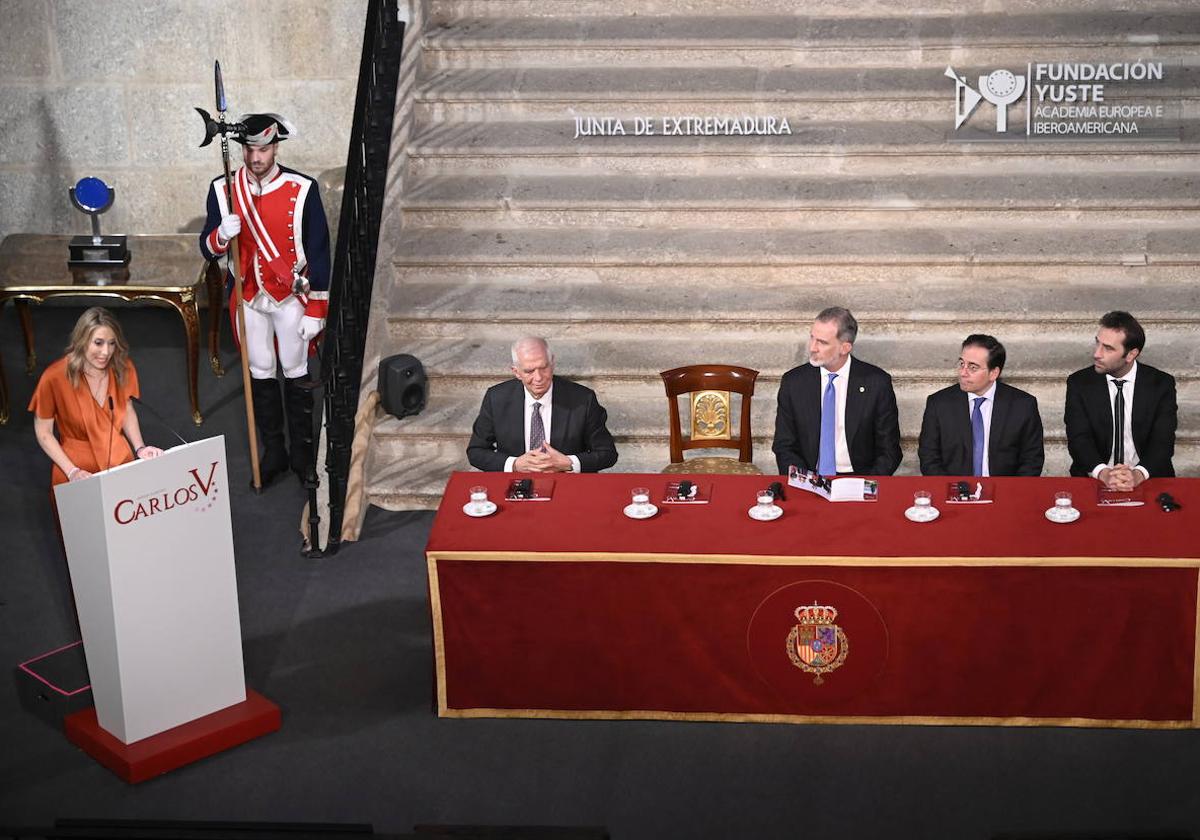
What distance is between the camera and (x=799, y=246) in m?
7.98

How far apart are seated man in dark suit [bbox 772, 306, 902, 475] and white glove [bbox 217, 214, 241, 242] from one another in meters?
2.70

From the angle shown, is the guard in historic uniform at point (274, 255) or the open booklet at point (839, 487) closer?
the open booklet at point (839, 487)

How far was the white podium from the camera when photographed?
204 inches

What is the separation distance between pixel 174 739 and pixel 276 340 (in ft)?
8.91

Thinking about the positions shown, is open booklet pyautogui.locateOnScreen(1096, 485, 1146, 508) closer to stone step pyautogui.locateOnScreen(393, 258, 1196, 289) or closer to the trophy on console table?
stone step pyautogui.locateOnScreen(393, 258, 1196, 289)

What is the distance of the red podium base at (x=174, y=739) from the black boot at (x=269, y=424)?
223 centimetres

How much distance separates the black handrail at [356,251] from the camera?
7.12m

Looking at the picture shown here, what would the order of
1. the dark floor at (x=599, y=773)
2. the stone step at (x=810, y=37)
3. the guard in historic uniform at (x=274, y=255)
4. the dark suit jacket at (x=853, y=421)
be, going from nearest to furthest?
the dark floor at (x=599, y=773) < the dark suit jacket at (x=853, y=421) < the guard in historic uniform at (x=274, y=255) < the stone step at (x=810, y=37)

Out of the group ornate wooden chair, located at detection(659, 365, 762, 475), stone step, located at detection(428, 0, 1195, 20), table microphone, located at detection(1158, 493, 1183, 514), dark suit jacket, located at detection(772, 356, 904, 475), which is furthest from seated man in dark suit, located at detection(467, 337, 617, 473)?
stone step, located at detection(428, 0, 1195, 20)

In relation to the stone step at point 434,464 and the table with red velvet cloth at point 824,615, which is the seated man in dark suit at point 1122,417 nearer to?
the table with red velvet cloth at point 824,615

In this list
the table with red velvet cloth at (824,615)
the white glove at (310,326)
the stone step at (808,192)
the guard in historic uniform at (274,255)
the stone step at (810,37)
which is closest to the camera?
the table with red velvet cloth at (824,615)

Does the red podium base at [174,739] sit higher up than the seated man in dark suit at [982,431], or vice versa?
the seated man in dark suit at [982,431]

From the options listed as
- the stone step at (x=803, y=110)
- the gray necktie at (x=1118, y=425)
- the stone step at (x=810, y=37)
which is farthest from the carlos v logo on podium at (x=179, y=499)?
the stone step at (x=810, y=37)

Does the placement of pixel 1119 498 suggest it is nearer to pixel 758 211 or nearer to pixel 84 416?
pixel 758 211
